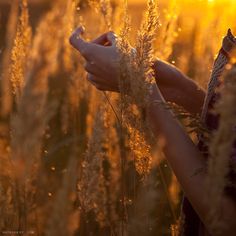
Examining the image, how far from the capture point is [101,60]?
155 cm

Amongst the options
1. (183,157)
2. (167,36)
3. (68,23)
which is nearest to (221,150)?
(183,157)

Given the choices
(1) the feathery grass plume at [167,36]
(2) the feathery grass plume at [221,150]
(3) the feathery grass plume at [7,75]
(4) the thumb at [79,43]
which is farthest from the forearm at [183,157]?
(1) the feathery grass plume at [167,36]

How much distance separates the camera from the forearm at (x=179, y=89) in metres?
1.93

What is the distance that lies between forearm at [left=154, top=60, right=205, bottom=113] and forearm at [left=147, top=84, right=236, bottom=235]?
47cm

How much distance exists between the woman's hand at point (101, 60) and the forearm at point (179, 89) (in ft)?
1.08

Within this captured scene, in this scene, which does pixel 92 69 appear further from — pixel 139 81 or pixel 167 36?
pixel 167 36

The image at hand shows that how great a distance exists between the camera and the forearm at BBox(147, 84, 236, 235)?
4.53 ft

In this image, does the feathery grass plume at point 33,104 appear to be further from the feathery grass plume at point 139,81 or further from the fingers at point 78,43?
the fingers at point 78,43

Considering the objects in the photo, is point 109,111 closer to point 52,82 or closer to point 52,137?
point 52,137

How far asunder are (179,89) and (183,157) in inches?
24.1

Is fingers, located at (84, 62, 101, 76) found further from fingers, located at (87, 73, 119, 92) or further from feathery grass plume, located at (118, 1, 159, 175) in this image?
feathery grass plume, located at (118, 1, 159, 175)

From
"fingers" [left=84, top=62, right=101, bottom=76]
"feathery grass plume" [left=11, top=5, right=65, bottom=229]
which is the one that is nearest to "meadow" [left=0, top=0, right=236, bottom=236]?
"feathery grass plume" [left=11, top=5, right=65, bottom=229]

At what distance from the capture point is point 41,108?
3.34 feet

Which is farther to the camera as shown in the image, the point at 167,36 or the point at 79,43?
the point at 167,36
